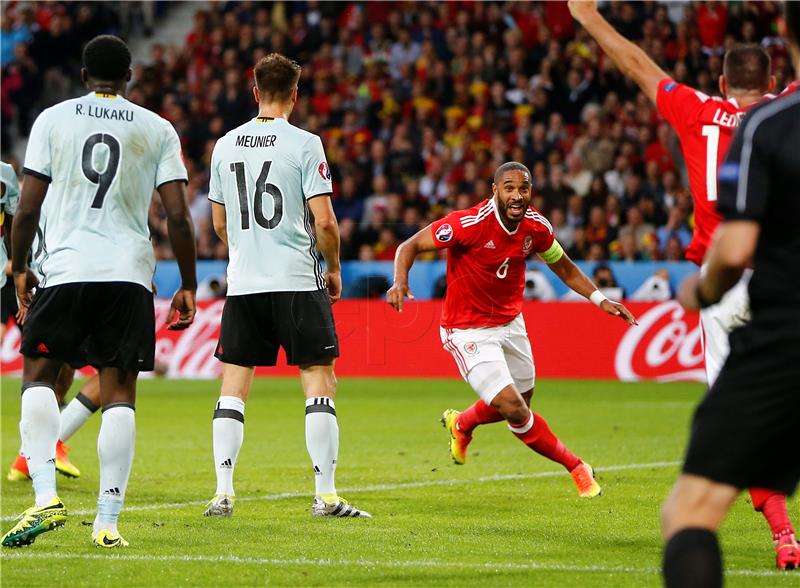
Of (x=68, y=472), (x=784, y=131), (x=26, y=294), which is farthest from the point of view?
(x=68, y=472)

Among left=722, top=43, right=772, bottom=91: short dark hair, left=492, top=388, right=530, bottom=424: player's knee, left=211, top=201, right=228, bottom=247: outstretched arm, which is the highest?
left=722, top=43, right=772, bottom=91: short dark hair

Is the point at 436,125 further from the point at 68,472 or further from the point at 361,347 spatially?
the point at 68,472

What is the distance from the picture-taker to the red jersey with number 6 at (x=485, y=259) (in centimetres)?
915

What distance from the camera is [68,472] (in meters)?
9.77

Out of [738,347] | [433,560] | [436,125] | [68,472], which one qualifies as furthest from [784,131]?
[436,125]

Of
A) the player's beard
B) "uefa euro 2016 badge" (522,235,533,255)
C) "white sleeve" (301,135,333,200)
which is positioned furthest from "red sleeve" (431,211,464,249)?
"white sleeve" (301,135,333,200)

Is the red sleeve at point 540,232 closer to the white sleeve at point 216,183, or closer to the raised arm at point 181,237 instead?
the white sleeve at point 216,183

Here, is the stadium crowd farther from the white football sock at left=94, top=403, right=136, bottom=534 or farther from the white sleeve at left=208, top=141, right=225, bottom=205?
the white football sock at left=94, top=403, right=136, bottom=534

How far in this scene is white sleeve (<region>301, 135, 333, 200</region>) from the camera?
25.5 feet

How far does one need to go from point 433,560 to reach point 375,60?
20239 mm

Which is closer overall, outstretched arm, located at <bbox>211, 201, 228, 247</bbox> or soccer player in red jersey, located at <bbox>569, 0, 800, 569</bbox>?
soccer player in red jersey, located at <bbox>569, 0, 800, 569</bbox>

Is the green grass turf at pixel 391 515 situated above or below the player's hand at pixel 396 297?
below

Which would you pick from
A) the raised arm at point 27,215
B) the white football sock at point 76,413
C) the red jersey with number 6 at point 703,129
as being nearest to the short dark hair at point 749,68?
the red jersey with number 6 at point 703,129

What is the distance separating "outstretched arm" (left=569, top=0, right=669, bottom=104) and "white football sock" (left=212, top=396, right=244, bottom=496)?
3309 mm
